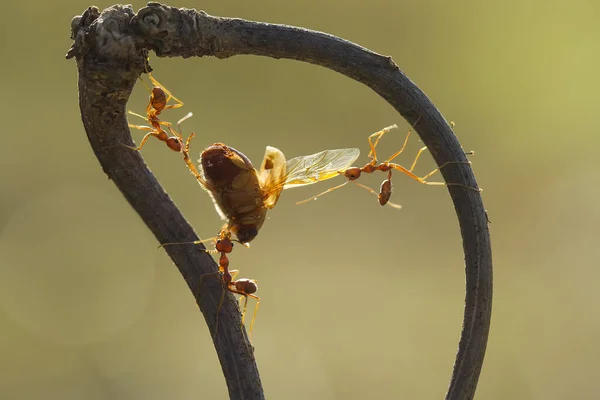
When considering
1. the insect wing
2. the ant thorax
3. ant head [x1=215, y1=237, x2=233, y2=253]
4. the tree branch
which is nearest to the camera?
the tree branch

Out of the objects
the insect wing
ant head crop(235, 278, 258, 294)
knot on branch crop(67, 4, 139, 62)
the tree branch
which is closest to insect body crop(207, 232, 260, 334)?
ant head crop(235, 278, 258, 294)

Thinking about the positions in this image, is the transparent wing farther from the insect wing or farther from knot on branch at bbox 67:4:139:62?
knot on branch at bbox 67:4:139:62

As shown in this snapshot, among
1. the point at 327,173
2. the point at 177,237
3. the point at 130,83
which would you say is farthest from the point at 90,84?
the point at 327,173

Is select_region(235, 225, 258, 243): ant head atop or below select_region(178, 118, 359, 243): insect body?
below

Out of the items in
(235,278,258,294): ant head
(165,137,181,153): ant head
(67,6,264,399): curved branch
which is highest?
(165,137,181,153): ant head

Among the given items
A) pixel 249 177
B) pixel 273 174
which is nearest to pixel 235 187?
pixel 249 177

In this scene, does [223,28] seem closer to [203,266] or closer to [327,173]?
[203,266]

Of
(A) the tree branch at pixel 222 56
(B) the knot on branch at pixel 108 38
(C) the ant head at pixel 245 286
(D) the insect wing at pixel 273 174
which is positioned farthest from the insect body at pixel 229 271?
(B) the knot on branch at pixel 108 38
